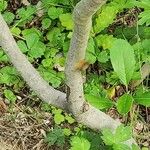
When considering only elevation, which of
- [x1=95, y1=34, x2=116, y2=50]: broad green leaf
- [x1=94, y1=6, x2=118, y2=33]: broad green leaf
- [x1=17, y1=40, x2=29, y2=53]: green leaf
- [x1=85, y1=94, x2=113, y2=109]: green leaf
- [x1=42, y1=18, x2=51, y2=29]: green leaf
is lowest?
[x1=85, y1=94, x2=113, y2=109]: green leaf

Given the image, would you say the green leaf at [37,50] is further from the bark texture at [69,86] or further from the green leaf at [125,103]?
the green leaf at [125,103]

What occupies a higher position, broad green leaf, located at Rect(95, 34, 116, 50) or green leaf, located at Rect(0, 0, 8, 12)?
green leaf, located at Rect(0, 0, 8, 12)

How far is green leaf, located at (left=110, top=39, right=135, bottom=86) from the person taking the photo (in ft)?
6.75

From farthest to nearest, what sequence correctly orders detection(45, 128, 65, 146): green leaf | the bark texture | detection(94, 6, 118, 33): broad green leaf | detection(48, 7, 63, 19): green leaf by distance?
detection(48, 7, 63, 19): green leaf < detection(94, 6, 118, 33): broad green leaf < detection(45, 128, 65, 146): green leaf < the bark texture

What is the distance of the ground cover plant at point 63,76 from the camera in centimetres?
212

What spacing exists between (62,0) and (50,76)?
500 millimetres

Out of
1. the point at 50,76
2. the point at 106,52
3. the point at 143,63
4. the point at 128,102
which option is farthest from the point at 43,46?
the point at 128,102

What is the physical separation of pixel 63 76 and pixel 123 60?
587 mm

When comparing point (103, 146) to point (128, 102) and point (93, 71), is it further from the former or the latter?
point (93, 71)

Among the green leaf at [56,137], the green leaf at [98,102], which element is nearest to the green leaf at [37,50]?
the green leaf at [56,137]

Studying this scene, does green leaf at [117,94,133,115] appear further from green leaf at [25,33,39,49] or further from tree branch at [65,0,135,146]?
green leaf at [25,33,39,49]

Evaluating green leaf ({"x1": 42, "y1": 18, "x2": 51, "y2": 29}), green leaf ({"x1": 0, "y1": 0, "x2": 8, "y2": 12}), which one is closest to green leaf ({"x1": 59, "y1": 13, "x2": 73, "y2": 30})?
green leaf ({"x1": 42, "y1": 18, "x2": 51, "y2": 29})

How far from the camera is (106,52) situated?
2549 mm

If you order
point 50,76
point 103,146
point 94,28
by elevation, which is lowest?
point 103,146
